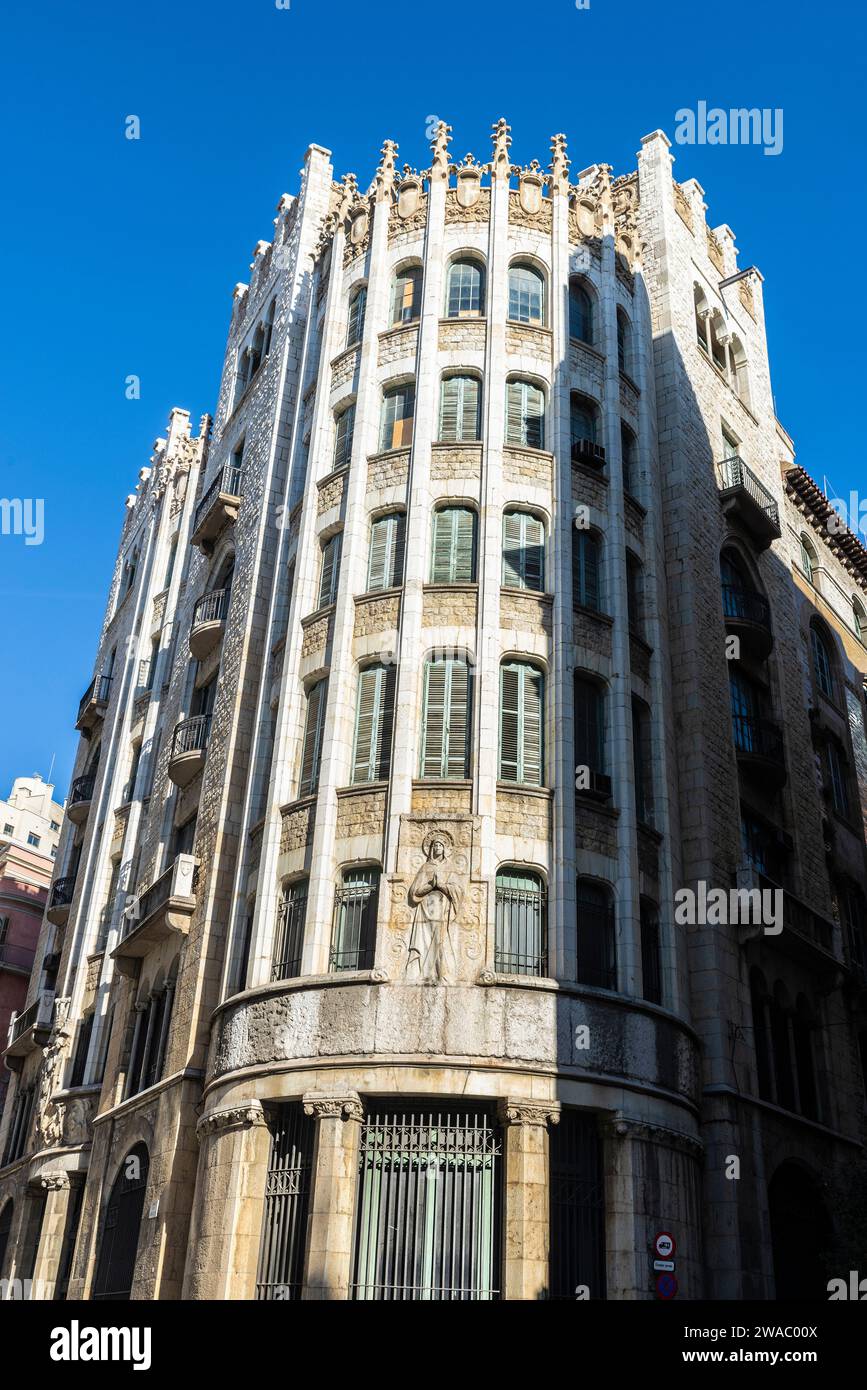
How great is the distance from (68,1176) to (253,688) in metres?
14.0

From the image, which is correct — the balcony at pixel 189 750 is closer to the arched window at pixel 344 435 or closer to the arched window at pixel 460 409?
the arched window at pixel 344 435

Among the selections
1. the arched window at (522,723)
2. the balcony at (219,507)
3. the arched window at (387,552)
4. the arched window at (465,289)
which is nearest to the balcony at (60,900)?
the balcony at (219,507)

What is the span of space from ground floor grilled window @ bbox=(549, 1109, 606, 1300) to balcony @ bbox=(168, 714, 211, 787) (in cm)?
1409

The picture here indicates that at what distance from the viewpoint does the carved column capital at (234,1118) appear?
842 inches

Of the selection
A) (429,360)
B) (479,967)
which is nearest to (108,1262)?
(479,967)

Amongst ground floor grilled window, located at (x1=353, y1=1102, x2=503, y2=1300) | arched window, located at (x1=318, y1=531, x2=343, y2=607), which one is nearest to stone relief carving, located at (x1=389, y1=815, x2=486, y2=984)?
ground floor grilled window, located at (x1=353, y1=1102, x2=503, y2=1300)

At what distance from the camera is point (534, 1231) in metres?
19.3

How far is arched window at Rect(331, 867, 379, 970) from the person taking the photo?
72.5 ft

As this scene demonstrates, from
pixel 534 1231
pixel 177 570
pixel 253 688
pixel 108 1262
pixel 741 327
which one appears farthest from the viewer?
pixel 177 570

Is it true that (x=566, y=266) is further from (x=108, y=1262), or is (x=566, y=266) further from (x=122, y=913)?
(x=108, y=1262)

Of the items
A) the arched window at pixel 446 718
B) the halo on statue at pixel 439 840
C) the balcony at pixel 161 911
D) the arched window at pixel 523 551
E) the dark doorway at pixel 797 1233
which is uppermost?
Answer: the arched window at pixel 523 551

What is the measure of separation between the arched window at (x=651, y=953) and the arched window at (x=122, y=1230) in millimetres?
11138

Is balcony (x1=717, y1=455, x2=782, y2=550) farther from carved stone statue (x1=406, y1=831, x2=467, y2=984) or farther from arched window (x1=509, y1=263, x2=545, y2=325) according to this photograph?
carved stone statue (x1=406, y1=831, x2=467, y2=984)

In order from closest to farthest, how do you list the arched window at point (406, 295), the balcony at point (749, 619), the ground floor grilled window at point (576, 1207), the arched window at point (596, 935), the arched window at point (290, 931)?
the ground floor grilled window at point (576, 1207) → the arched window at point (596, 935) → the arched window at point (290, 931) → the arched window at point (406, 295) → the balcony at point (749, 619)
